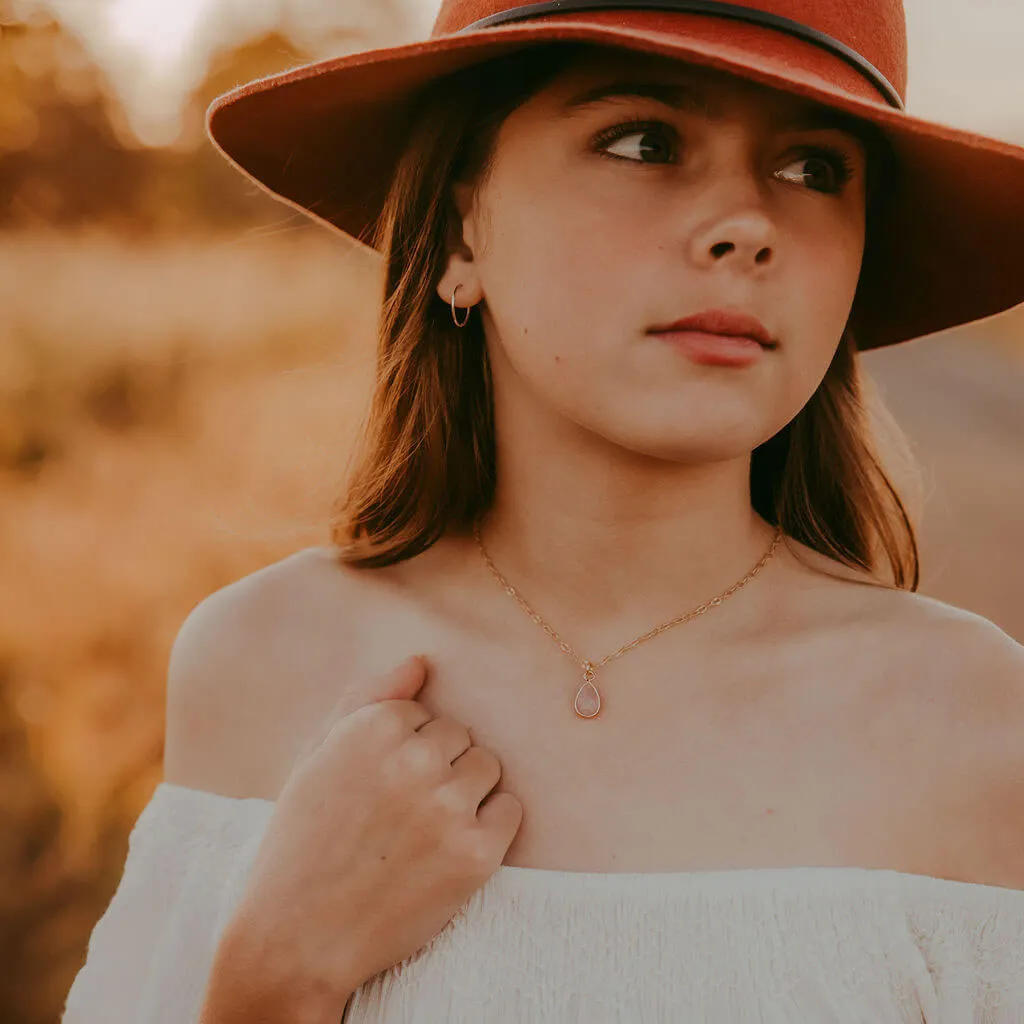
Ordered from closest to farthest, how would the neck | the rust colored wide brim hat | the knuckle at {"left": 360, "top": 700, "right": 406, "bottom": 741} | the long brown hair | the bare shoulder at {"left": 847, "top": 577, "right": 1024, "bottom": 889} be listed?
the rust colored wide brim hat < the bare shoulder at {"left": 847, "top": 577, "right": 1024, "bottom": 889} < the knuckle at {"left": 360, "top": 700, "right": 406, "bottom": 741} < the neck < the long brown hair

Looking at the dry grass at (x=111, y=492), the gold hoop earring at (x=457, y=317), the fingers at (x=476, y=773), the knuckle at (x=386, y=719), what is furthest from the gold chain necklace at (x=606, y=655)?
the dry grass at (x=111, y=492)

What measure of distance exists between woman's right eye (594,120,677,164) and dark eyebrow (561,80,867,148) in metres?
0.03

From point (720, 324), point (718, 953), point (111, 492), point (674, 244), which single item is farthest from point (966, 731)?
point (111, 492)

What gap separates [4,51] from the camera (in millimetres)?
4387

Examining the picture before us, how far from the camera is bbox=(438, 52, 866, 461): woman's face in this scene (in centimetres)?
149

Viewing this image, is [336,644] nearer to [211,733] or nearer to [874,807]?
[211,733]

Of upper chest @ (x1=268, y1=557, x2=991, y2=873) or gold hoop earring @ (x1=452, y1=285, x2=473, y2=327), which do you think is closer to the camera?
upper chest @ (x1=268, y1=557, x2=991, y2=873)

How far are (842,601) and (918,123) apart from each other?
705mm

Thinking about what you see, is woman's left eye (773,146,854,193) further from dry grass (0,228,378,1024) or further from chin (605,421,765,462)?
dry grass (0,228,378,1024)

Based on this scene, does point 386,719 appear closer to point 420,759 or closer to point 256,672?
point 420,759

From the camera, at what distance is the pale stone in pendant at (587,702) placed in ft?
5.59

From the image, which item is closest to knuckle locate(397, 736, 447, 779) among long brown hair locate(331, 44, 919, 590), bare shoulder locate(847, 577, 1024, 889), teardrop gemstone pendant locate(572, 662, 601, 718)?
teardrop gemstone pendant locate(572, 662, 601, 718)

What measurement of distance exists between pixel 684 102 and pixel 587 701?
835 mm

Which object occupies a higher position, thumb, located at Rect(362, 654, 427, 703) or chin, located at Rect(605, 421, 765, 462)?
chin, located at Rect(605, 421, 765, 462)
